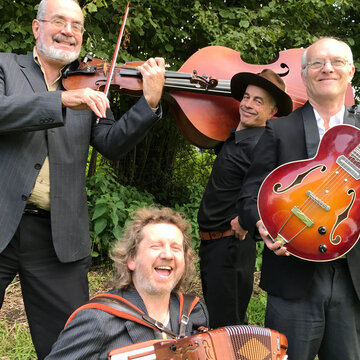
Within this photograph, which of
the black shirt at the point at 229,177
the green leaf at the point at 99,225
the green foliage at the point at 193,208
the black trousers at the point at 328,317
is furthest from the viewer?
the green foliage at the point at 193,208

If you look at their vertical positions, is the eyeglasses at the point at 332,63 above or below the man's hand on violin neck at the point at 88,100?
above

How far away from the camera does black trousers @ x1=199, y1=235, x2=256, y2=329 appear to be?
2912 mm

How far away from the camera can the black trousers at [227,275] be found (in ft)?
9.55

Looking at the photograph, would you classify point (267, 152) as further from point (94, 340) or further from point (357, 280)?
point (94, 340)

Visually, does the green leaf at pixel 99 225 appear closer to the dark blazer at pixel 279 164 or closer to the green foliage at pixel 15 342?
the green foliage at pixel 15 342

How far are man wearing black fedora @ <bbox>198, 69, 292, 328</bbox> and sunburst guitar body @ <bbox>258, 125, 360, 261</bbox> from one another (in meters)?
1.01

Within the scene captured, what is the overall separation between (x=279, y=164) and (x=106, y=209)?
2.74 m

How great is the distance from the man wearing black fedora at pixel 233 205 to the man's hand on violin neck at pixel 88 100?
44.4 inches

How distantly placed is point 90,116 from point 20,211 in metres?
0.55

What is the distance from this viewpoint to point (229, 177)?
2900mm

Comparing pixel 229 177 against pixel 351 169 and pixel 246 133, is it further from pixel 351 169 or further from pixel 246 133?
pixel 351 169

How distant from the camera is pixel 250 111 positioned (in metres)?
2.83

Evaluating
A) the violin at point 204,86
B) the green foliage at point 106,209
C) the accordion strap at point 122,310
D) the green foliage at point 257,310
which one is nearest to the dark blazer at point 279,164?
the accordion strap at point 122,310

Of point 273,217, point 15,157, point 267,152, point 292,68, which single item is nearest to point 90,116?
point 15,157
